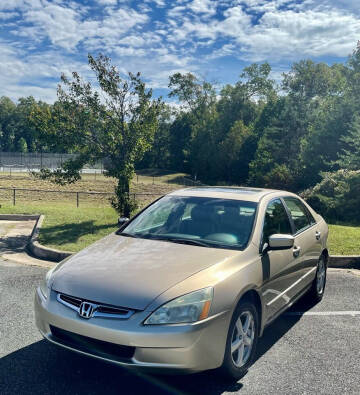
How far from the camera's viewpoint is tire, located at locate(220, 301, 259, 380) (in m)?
3.59

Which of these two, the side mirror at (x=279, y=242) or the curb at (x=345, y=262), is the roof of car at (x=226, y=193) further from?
the curb at (x=345, y=262)

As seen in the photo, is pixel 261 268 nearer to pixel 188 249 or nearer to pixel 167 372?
pixel 188 249

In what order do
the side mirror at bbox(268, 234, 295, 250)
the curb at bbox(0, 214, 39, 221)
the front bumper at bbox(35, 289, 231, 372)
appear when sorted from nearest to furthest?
the front bumper at bbox(35, 289, 231, 372) → the side mirror at bbox(268, 234, 295, 250) → the curb at bbox(0, 214, 39, 221)

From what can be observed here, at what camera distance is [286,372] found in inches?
157

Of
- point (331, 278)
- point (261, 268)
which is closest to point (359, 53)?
point (331, 278)

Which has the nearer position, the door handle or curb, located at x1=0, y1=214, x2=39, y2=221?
the door handle

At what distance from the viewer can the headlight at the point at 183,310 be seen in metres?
3.28

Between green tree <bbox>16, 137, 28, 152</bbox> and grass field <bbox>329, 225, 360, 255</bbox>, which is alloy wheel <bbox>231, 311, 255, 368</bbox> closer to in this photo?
grass field <bbox>329, 225, 360, 255</bbox>

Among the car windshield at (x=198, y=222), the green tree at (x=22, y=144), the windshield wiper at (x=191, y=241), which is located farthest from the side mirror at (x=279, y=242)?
the green tree at (x=22, y=144)

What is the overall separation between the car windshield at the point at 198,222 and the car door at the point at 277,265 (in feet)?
0.81

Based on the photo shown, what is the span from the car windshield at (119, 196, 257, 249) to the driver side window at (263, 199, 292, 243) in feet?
0.63

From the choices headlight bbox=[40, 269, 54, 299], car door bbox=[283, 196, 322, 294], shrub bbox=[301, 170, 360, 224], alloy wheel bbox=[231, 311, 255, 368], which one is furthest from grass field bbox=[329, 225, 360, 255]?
shrub bbox=[301, 170, 360, 224]

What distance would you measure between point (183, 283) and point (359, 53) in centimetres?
5584

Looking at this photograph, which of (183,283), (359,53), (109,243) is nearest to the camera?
(183,283)
